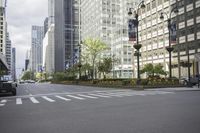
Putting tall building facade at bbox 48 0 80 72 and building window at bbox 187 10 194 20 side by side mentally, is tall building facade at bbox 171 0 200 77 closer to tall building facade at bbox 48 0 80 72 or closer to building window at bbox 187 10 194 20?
building window at bbox 187 10 194 20

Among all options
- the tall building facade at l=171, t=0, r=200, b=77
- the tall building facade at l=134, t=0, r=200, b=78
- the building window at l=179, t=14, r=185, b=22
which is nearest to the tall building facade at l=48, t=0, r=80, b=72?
the tall building facade at l=134, t=0, r=200, b=78

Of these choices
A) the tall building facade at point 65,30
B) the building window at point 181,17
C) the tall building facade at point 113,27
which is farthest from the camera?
the tall building facade at point 65,30

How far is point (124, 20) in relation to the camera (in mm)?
154500

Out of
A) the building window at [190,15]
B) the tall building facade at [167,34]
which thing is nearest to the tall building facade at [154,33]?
the tall building facade at [167,34]

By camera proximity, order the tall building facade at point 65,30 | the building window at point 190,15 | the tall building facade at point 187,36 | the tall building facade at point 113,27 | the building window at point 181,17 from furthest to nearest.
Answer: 1. the tall building facade at point 65,30
2. the tall building facade at point 113,27
3. the building window at point 181,17
4. the building window at point 190,15
5. the tall building facade at point 187,36

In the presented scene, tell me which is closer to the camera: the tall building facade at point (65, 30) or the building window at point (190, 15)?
the building window at point (190, 15)

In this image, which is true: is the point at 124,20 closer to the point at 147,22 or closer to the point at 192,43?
the point at 147,22

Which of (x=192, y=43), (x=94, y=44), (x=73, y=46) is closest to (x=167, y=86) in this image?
(x=94, y=44)

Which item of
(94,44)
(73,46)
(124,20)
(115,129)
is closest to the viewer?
(115,129)

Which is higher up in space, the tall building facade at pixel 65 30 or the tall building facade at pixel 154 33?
the tall building facade at pixel 65 30

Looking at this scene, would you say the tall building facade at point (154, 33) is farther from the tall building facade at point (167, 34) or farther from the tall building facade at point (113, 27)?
the tall building facade at point (113, 27)

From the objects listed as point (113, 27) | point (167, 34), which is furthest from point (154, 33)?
point (113, 27)

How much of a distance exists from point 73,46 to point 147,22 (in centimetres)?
9488

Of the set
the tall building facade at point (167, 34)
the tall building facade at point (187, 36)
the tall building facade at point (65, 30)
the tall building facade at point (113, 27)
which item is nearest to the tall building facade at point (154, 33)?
the tall building facade at point (167, 34)
